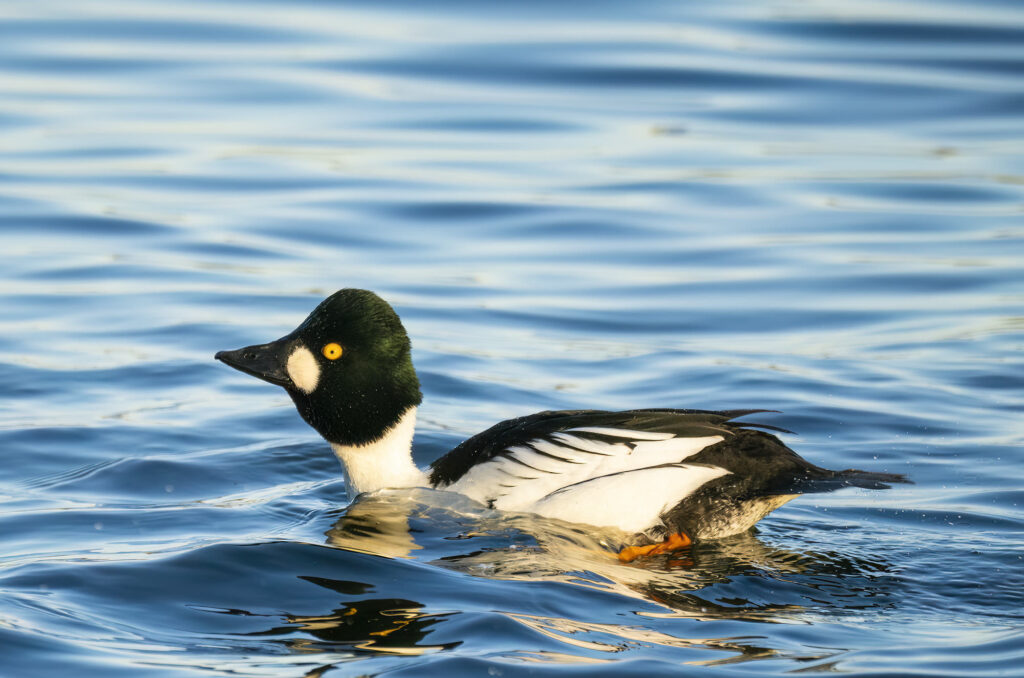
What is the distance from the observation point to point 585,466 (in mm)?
5559

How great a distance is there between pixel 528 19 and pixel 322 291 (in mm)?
9536

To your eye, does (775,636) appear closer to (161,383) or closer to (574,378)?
(574,378)

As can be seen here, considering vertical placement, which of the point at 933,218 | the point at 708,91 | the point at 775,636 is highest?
the point at 708,91

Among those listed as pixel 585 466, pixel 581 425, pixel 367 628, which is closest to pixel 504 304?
pixel 581 425

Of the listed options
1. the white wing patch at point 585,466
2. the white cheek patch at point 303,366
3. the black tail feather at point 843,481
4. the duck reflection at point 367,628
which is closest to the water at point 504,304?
the duck reflection at point 367,628

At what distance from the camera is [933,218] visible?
11.9 metres

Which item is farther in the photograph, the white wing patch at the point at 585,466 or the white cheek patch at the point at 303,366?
the white cheek patch at the point at 303,366

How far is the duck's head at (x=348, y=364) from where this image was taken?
19.7 feet

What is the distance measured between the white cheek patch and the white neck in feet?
1.07

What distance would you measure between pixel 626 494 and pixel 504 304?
4.43 meters

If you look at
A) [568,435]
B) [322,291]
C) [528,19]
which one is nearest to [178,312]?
[322,291]

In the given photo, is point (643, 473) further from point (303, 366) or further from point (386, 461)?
point (303, 366)

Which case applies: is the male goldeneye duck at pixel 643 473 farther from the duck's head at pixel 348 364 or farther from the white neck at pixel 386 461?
the duck's head at pixel 348 364

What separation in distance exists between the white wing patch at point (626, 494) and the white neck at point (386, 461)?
821 millimetres
